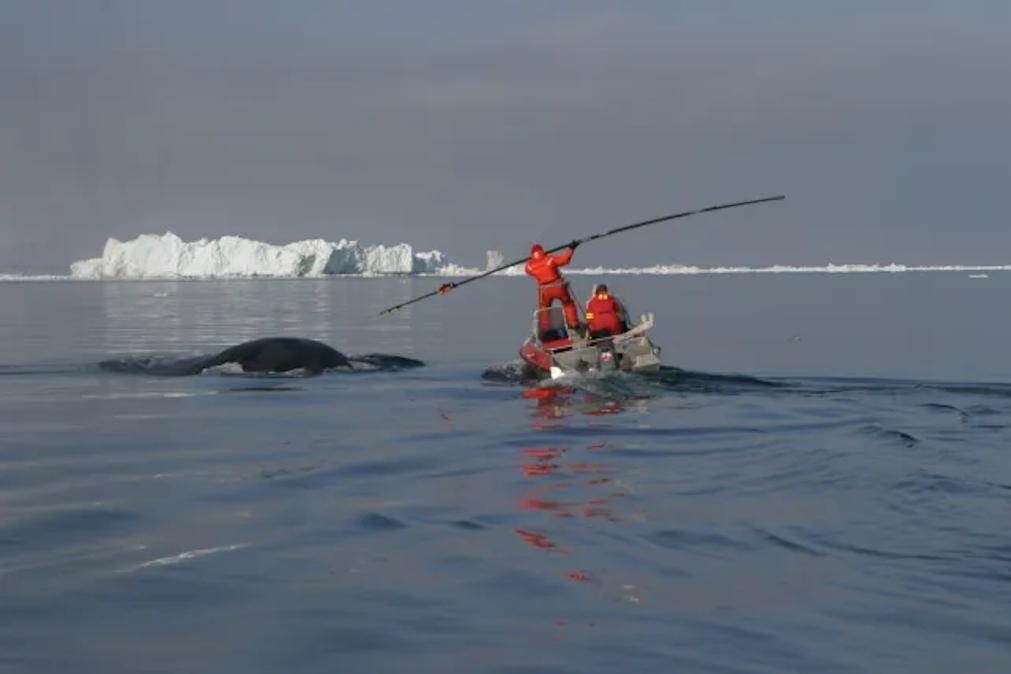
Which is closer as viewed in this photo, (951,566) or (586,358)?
(951,566)

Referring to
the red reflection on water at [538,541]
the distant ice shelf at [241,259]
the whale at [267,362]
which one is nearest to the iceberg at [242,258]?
the distant ice shelf at [241,259]

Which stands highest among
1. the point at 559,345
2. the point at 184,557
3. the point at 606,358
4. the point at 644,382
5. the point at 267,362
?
the point at 559,345

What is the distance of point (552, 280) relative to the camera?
23.9 metres

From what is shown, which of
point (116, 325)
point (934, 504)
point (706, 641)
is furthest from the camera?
point (116, 325)

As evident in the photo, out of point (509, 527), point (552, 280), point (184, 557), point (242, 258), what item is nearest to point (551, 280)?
point (552, 280)

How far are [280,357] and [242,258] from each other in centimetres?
12213

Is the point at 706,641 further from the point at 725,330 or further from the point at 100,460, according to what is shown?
the point at 725,330

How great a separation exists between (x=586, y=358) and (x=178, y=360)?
9.34 meters

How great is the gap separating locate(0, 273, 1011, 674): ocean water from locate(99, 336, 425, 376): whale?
8.38ft

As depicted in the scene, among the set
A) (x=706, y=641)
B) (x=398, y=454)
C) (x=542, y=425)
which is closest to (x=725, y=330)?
(x=542, y=425)

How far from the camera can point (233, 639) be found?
7316 millimetres

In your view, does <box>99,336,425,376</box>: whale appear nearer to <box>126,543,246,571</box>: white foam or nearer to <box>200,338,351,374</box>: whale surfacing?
<box>200,338,351,374</box>: whale surfacing

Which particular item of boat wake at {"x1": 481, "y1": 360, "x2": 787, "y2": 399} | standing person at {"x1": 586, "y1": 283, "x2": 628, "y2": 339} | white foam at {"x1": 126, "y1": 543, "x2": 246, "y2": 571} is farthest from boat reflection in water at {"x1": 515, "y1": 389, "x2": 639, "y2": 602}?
standing person at {"x1": 586, "y1": 283, "x2": 628, "y2": 339}

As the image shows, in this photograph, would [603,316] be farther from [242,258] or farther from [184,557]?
[242,258]
